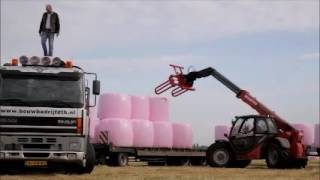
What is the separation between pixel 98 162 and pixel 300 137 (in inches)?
327

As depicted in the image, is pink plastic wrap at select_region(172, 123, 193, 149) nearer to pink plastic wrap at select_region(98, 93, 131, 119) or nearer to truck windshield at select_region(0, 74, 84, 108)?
pink plastic wrap at select_region(98, 93, 131, 119)

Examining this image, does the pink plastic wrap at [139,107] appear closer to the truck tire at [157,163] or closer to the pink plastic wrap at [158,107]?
the pink plastic wrap at [158,107]

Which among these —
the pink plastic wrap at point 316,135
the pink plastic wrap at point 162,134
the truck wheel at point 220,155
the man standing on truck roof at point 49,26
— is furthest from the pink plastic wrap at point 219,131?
the man standing on truck roof at point 49,26

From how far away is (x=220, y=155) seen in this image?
23094 millimetres

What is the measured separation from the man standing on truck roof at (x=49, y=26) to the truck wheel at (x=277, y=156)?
9.19 m

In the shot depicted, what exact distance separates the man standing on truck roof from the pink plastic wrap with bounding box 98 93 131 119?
821 centimetres

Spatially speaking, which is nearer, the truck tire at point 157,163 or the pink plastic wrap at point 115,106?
the pink plastic wrap at point 115,106

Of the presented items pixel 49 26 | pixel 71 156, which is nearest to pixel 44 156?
pixel 71 156

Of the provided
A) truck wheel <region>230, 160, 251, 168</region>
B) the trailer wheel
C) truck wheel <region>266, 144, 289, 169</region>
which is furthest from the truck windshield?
the trailer wheel

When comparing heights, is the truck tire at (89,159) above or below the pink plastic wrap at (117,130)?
below

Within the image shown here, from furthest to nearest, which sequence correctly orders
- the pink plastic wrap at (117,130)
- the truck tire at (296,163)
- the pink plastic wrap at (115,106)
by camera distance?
1. the pink plastic wrap at (115,106)
2. the pink plastic wrap at (117,130)
3. the truck tire at (296,163)

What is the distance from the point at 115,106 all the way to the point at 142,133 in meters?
1.79

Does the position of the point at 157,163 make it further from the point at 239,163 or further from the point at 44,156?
the point at 44,156

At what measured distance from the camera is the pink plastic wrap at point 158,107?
26641 millimetres
